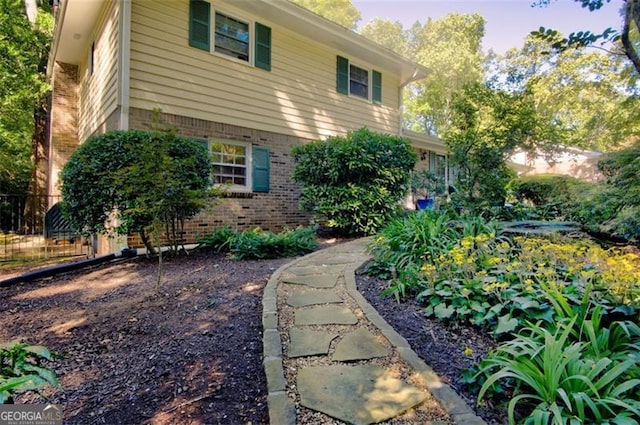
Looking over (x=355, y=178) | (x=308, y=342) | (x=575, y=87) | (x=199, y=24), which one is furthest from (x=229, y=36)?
(x=575, y=87)

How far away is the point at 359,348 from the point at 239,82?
21.0ft

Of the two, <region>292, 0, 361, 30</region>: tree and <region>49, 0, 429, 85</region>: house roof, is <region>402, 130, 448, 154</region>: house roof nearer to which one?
<region>49, 0, 429, 85</region>: house roof

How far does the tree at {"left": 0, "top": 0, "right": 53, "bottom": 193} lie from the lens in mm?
9828

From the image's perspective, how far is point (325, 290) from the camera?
332 cm

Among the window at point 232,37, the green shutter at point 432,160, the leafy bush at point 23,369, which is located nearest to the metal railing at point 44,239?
the window at point 232,37

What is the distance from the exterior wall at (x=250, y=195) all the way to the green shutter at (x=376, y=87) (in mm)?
3114

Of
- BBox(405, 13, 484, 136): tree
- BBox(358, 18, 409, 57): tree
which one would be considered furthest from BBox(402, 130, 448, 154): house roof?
BBox(358, 18, 409, 57): tree

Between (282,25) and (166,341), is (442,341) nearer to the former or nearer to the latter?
(166,341)

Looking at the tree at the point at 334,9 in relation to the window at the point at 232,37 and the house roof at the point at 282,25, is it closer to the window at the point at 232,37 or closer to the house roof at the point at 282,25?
the house roof at the point at 282,25

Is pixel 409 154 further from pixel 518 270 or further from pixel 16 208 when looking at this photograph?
pixel 16 208

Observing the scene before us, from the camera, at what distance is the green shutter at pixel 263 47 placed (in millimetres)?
7402

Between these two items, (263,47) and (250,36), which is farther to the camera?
(263,47)

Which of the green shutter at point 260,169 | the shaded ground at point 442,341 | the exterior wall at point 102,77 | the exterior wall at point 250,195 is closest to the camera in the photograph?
the shaded ground at point 442,341

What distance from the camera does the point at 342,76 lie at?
9.16 meters
